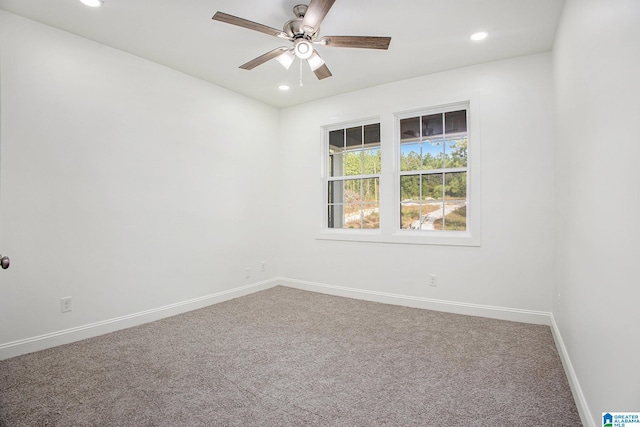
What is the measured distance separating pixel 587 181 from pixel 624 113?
25.7 inches

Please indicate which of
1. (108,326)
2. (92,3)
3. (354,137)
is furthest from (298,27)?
(108,326)

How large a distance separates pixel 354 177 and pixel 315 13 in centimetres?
252

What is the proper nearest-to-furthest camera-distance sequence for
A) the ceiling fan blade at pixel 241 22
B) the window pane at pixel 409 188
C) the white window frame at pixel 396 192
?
1. the ceiling fan blade at pixel 241 22
2. the white window frame at pixel 396 192
3. the window pane at pixel 409 188

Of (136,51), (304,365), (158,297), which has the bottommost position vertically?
(304,365)

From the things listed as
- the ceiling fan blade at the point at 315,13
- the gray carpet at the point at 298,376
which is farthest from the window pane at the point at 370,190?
the ceiling fan blade at the point at 315,13

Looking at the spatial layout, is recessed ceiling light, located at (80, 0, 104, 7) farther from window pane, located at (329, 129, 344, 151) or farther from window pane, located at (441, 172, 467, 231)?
window pane, located at (441, 172, 467, 231)

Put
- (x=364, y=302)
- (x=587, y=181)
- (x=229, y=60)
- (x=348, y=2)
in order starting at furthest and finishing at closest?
(x=364, y=302) → (x=229, y=60) → (x=348, y=2) → (x=587, y=181)

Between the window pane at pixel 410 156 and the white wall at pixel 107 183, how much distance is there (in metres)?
2.14

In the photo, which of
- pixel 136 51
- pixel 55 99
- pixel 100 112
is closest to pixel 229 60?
pixel 136 51

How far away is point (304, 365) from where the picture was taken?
2.40 meters

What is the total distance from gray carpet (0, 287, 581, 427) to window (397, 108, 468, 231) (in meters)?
1.19

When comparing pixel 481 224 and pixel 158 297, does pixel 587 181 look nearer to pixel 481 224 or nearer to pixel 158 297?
pixel 481 224

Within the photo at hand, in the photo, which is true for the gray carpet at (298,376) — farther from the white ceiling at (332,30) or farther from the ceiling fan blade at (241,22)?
the white ceiling at (332,30)

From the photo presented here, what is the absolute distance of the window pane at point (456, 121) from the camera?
379 centimetres
